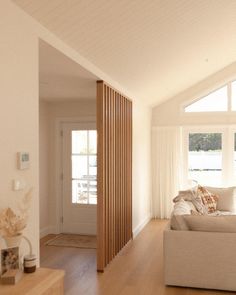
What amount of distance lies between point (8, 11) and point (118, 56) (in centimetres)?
192

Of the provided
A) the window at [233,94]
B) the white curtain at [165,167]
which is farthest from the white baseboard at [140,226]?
the window at [233,94]

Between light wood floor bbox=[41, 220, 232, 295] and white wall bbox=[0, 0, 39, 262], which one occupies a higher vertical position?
white wall bbox=[0, 0, 39, 262]

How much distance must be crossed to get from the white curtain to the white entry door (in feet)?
6.22

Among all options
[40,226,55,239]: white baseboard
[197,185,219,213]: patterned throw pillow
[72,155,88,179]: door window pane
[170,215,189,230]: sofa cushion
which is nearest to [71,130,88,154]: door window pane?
[72,155,88,179]: door window pane

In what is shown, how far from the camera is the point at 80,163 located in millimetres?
6219

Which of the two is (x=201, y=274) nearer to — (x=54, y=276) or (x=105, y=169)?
(x=105, y=169)

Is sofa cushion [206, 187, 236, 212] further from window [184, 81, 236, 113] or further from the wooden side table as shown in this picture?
the wooden side table

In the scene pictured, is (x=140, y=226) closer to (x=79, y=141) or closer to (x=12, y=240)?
(x=79, y=141)

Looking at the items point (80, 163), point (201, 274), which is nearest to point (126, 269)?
point (201, 274)

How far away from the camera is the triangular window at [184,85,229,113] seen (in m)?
7.30

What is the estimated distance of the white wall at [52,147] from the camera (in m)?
6.14

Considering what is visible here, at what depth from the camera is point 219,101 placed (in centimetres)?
734

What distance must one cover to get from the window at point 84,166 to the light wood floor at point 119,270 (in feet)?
3.34

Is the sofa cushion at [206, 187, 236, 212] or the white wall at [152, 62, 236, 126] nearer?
the sofa cushion at [206, 187, 236, 212]
